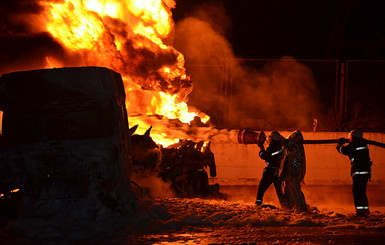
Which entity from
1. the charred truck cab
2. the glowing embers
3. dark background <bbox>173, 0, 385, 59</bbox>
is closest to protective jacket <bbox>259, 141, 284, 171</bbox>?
the charred truck cab

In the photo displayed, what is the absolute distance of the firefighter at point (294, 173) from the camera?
8.41 metres

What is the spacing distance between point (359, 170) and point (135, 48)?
17.3 feet

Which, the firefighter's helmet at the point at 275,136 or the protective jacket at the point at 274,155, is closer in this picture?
the protective jacket at the point at 274,155

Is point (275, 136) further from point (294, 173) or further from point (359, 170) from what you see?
point (359, 170)

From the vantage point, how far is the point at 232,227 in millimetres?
6301

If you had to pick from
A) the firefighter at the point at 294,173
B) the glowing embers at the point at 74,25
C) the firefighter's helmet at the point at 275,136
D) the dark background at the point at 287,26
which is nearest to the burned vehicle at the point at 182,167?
the firefighter's helmet at the point at 275,136

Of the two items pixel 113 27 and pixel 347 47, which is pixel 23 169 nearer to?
pixel 113 27

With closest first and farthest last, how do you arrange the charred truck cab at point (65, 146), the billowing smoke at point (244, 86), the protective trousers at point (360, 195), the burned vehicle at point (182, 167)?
1. the charred truck cab at point (65, 146)
2. the protective trousers at point (360, 195)
3. the burned vehicle at point (182, 167)
4. the billowing smoke at point (244, 86)

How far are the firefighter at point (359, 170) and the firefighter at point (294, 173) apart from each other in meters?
0.89

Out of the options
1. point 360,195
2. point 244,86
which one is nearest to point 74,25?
point 360,195

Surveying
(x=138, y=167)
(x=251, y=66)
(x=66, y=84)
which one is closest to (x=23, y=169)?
(x=66, y=84)

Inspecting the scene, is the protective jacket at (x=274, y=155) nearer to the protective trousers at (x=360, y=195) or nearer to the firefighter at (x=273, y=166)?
the firefighter at (x=273, y=166)

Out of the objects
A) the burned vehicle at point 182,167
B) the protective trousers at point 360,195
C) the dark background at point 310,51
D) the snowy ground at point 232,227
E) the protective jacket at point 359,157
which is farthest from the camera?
the dark background at point 310,51

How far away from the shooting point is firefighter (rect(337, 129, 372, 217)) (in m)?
7.95
